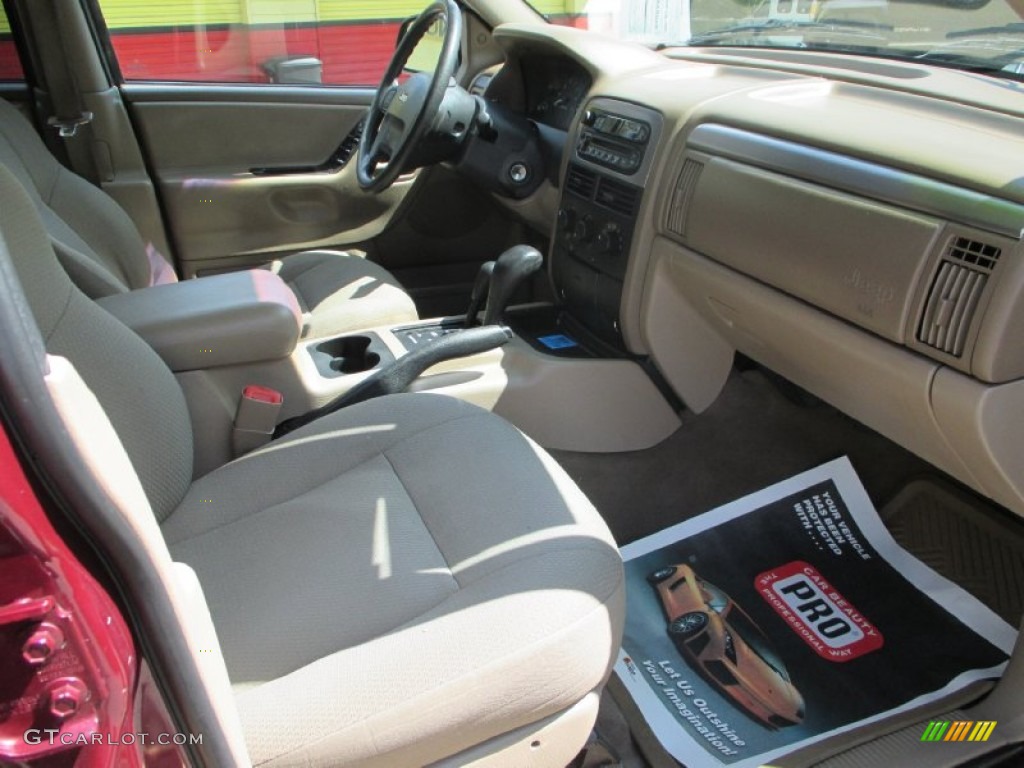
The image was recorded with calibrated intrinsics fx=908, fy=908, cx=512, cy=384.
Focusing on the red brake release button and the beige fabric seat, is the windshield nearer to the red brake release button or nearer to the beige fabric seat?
the beige fabric seat

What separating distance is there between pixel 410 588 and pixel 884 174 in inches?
28.7

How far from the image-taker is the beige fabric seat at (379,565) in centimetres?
87

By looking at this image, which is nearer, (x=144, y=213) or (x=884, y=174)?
(x=884, y=174)

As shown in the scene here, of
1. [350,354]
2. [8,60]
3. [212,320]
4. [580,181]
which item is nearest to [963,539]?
[580,181]

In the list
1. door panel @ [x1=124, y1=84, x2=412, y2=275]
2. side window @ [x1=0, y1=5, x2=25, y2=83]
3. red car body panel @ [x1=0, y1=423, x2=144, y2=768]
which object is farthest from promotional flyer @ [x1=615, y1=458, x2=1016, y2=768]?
side window @ [x1=0, y1=5, x2=25, y2=83]

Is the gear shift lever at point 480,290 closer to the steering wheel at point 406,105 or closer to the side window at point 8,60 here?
the steering wheel at point 406,105

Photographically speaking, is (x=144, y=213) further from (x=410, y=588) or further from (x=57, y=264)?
(x=410, y=588)

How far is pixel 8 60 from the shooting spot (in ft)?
7.13

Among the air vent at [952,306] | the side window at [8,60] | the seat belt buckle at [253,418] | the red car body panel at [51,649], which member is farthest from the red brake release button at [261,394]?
the side window at [8,60]

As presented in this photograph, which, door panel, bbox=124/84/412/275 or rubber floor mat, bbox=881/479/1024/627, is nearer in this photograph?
rubber floor mat, bbox=881/479/1024/627

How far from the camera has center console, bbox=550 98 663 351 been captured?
1.55 m

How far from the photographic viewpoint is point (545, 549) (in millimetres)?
1036

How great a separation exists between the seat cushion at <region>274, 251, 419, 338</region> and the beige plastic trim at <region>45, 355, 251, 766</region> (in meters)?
1.18

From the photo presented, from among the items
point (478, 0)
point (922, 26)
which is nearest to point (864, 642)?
point (922, 26)
